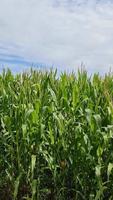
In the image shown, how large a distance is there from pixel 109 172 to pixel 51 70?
2.18 metres

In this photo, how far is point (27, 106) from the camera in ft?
18.2

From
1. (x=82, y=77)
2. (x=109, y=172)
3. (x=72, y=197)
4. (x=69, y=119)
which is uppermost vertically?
(x=82, y=77)

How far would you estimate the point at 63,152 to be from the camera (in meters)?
5.13

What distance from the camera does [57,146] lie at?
5.14m

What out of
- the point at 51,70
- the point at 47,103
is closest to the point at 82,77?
the point at 51,70

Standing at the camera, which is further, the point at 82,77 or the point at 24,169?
the point at 82,77

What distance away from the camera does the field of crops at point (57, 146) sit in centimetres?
495

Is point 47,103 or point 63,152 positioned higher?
point 47,103

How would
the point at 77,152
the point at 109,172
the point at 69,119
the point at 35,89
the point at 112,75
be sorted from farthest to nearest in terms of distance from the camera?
the point at 112,75, the point at 35,89, the point at 69,119, the point at 77,152, the point at 109,172

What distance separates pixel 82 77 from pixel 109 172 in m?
1.99

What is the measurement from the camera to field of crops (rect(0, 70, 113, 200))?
16.2ft

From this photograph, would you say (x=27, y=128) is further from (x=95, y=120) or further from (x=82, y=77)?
(x=82, y=77)

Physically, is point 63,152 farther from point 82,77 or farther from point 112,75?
point 112,75

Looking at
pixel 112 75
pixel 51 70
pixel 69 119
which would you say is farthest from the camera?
pixel 112 75
